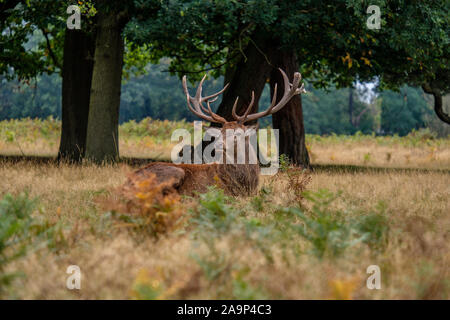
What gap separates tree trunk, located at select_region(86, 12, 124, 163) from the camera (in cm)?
1080

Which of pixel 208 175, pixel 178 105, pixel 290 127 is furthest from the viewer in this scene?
pixel 178 105

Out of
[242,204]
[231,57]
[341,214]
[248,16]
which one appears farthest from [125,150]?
[341,214]

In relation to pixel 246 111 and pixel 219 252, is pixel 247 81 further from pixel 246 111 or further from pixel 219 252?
pixel 219 252

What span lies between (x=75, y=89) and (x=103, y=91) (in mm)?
1747

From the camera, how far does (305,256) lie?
3.77 meters

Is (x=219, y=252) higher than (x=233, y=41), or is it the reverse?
(x=233, y=41)

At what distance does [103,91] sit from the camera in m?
10.9

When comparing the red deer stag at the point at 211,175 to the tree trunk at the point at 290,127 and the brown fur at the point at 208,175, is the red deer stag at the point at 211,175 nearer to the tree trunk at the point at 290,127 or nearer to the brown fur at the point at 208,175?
the brown fur at the point at 208,175

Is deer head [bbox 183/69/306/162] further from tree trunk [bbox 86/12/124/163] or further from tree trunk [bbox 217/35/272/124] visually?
tree trunk [bbox 86/12/124/163]

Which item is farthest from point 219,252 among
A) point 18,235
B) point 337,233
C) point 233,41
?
point 233,41

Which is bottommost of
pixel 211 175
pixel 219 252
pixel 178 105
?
pixel 219 252

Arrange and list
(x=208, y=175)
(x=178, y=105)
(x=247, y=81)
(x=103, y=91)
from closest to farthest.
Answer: (x=208, y=175) → (x=103, y=91) → (x=247, y=81) → (x=178, y=105)

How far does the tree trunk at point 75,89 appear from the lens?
40.2ft

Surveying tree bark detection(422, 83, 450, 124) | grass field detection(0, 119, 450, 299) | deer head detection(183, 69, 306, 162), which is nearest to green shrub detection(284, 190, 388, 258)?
grass field detection(0, 119, 450, 299)
